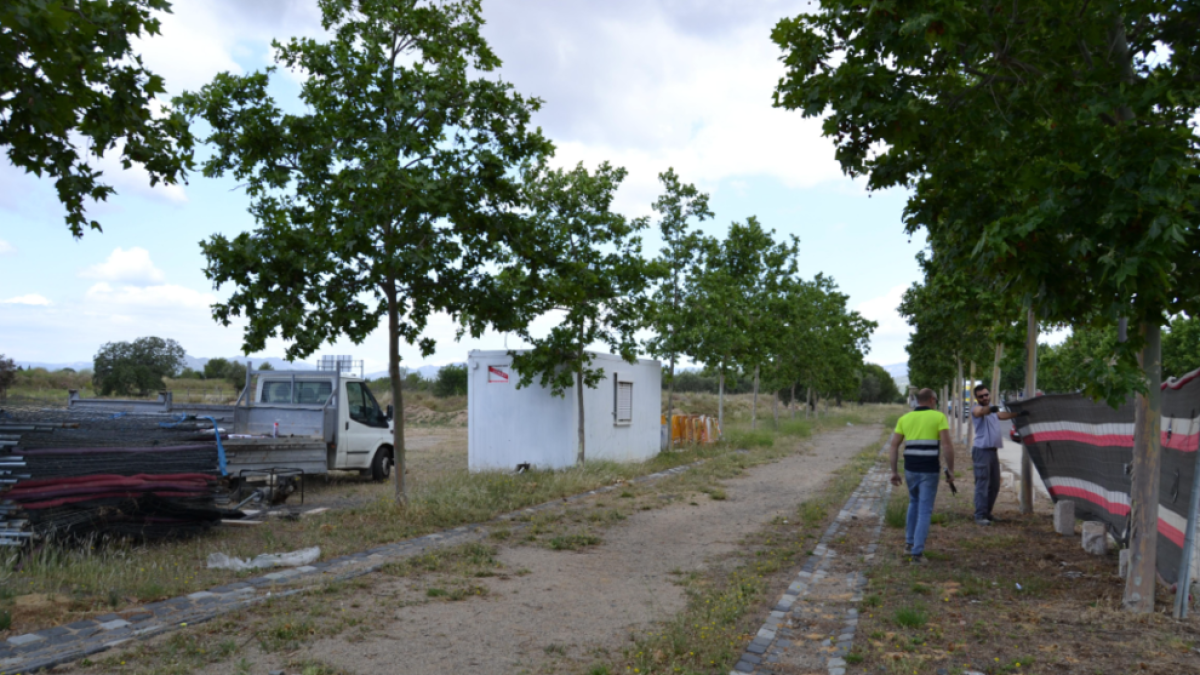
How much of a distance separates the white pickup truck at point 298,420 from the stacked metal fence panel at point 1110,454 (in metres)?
10.6

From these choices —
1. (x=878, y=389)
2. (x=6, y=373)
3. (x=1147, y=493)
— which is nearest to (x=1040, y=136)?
(x=1147, y=493)

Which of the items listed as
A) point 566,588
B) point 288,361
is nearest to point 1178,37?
point 566,588

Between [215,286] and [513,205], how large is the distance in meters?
3.84

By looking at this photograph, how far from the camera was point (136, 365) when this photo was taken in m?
58.2

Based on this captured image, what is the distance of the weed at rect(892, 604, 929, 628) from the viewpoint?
627 cm

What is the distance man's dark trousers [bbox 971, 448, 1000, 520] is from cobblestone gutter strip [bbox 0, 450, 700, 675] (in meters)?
6.80

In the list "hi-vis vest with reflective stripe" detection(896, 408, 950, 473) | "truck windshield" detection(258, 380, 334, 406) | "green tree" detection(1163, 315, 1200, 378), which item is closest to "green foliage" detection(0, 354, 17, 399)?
"truck windshield" detection(258, 380, 334, 406)

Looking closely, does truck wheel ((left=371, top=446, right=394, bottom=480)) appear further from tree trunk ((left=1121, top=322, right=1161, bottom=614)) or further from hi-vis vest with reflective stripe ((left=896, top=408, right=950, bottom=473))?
tree trunk ((left=1121, top=322, right=1161, bottom=614))

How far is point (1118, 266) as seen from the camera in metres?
5.39

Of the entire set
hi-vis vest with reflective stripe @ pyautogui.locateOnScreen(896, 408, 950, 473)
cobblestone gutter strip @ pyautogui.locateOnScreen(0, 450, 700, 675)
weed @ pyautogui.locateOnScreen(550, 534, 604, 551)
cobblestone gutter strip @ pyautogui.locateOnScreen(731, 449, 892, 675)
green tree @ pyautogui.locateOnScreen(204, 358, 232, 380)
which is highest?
green tree @ pyautogui.locateOnScreen(204, 358, 232, 380)

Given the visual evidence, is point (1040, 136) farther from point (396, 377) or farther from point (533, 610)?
point (396, 377)

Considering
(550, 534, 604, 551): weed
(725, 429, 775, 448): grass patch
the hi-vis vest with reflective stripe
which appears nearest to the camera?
the hi-vis vest with reflective stripe

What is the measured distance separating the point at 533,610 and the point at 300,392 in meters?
10.7

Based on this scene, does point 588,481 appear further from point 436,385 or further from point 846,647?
point 436,385
